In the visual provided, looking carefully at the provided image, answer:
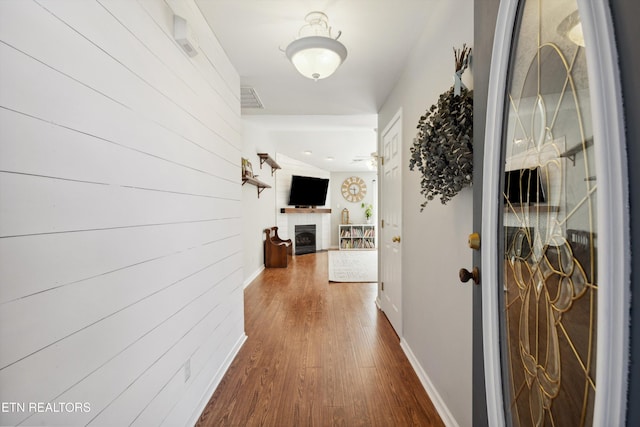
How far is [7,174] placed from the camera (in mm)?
649

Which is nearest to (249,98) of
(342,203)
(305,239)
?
(305,239)

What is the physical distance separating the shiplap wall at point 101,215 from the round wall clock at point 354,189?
24.9 feet

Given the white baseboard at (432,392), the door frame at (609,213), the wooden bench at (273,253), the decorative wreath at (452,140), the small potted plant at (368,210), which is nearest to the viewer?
the door frame at (609,213)

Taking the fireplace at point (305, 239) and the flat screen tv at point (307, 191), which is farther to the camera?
the fireplace at point (305, 239)

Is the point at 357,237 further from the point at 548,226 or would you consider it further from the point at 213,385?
the point at 548,226

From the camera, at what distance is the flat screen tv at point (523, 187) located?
0.67 meters

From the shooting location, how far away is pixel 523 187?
726 mm

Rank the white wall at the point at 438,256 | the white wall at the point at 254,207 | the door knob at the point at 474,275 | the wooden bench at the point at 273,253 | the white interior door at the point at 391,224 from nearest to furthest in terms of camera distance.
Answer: the door knob at the point at 474,275
the white wall at the point at 438,256
the white interior door at the point at 391,224
the white wall at the point at 254,207
the wooden bench at the point at 273,253

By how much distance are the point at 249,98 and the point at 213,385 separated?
2.65 metres

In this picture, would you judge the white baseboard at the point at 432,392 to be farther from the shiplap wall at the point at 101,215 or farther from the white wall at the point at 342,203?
the white wall at the point at 342,203

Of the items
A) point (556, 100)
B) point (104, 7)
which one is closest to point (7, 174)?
point (104, 7)

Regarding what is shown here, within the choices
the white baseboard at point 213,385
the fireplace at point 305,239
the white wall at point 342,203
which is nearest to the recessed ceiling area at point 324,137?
the white wall at point 342,203

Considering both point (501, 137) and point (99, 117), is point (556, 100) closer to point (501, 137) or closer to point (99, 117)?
point (501, 137)

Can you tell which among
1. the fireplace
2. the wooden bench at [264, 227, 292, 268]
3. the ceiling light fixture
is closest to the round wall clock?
the fireplace
